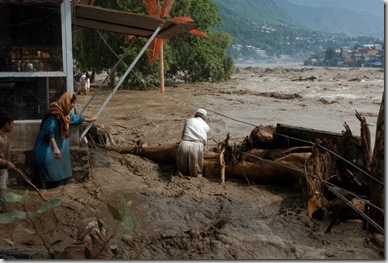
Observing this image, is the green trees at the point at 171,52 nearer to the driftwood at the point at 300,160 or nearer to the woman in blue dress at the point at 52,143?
the driftwood at the point at 300,160

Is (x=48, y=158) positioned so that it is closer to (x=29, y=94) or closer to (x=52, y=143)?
(x=52, y=143)

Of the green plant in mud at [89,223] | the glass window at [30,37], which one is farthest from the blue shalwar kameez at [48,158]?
the green plant in mud at [89,223]

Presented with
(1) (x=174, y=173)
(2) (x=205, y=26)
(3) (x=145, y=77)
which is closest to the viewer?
(1) (x=174, y=173)

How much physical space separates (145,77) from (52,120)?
59.2ft

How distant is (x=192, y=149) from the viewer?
827 centimetres

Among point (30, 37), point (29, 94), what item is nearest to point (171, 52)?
point (30, 37)

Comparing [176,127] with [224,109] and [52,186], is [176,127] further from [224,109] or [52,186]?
[52,186]

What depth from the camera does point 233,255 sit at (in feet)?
18.1

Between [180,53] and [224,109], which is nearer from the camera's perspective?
[224,109]

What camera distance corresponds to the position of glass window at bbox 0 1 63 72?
7109mm

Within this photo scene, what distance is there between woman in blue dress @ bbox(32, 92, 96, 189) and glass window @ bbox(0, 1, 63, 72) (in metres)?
0.60

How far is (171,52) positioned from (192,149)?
55.2ft

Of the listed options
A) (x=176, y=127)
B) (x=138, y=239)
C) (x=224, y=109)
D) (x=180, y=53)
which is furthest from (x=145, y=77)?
(x=138, y=239)

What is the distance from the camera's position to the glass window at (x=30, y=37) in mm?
7109
